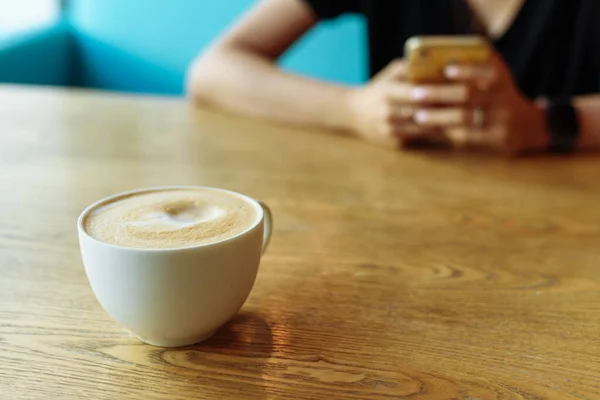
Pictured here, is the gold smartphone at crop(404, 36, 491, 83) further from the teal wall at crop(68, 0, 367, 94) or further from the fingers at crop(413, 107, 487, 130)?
the teal wall at crop(68, 0, 367, 94)

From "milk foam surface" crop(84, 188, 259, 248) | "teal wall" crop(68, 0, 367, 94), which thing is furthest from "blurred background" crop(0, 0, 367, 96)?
"milk foam surface" crop(84, 188, 259, 248)

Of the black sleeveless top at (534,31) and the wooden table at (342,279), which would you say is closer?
the wooden table at (342,279)

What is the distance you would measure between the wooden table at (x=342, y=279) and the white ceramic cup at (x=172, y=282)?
0.03 meters

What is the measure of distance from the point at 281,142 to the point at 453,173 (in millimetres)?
290

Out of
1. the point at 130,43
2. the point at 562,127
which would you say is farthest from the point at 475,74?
the point at 130,43

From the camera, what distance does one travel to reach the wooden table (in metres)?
0.40

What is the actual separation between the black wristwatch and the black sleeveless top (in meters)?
0.32

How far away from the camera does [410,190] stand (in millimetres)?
797

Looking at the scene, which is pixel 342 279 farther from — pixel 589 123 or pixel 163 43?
pixel 163 43

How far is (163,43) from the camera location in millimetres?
3223

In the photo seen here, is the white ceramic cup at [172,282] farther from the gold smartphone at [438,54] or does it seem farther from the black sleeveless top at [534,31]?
the black sleeveless top at [534,31]

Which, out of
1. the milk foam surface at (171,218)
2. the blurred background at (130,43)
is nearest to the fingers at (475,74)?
the milk foam surface at (171,218)

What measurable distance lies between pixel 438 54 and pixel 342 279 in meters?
0.52

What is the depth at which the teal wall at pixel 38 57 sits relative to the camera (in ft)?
9.39
